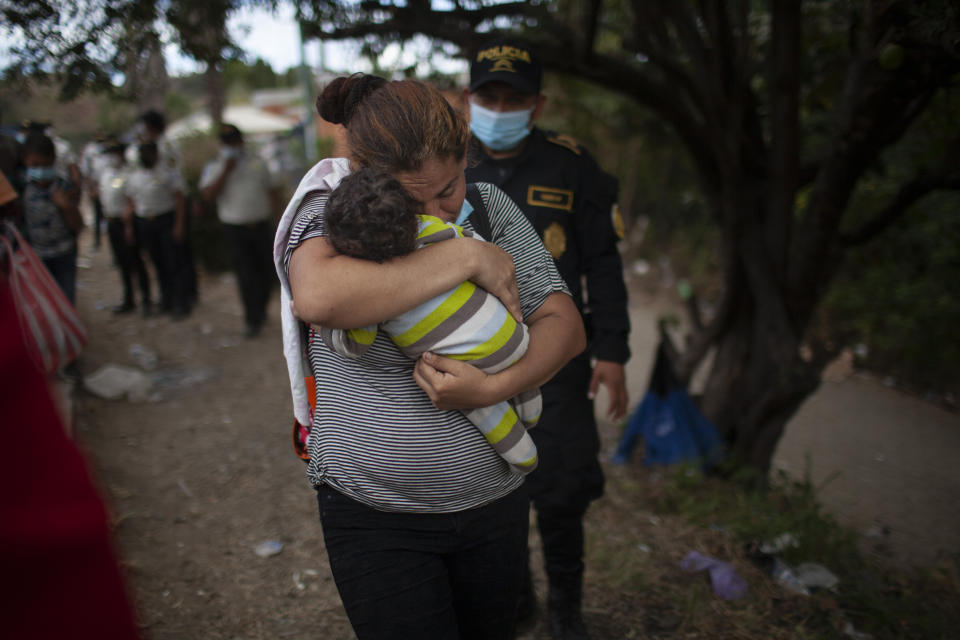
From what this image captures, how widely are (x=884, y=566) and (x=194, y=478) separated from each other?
12.2 ft

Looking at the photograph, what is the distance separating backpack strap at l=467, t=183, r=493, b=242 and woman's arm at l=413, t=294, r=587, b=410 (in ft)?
0.65

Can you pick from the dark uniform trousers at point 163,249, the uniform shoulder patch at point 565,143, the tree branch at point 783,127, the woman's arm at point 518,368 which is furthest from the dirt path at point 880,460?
the dark uniform trousers at point 163,249

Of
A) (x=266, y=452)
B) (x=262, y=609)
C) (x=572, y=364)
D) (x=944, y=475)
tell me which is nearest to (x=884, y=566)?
(x=944, y=475)

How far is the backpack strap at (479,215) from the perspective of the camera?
1.50 metres

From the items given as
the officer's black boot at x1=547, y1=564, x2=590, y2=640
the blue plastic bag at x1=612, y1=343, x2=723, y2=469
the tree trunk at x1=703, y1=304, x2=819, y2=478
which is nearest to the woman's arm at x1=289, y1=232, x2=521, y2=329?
the officer's black boot at x1=547, y1=564, x2=590, y2=640

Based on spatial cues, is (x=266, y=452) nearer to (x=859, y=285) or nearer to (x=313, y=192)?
(x=313, y=192)

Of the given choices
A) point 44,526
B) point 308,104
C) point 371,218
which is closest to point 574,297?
point 371,218

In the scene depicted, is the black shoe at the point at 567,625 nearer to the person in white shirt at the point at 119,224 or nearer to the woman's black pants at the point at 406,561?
the woman's black pants at the point at 406,561

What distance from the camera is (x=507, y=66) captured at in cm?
229

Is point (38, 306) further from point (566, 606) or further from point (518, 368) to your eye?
point (518, 368)

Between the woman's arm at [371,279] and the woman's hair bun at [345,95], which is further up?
the woman's hair bun at [345,95]

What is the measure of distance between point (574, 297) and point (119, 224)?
6.17m

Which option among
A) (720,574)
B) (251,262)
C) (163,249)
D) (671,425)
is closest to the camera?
(720,574)

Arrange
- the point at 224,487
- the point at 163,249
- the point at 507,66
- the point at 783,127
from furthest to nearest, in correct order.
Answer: the point at 163,249
the point at 224,487
the point at 783,127
the point at 507,66
